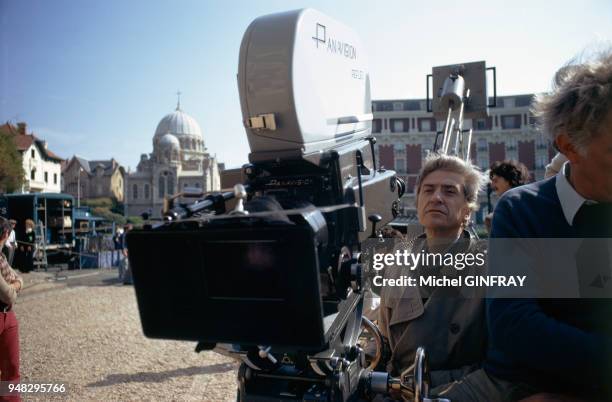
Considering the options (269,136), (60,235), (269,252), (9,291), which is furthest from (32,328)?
(60,235)

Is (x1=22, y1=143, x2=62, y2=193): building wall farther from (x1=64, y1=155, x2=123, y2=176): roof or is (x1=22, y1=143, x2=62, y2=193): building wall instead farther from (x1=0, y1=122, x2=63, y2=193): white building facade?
(x1=64, y1=155, x2=123, y2=176): roof

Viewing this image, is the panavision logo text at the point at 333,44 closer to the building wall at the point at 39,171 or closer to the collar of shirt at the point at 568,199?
the collar of shirt at the point at 568,199

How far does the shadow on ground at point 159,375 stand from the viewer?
18.9ft

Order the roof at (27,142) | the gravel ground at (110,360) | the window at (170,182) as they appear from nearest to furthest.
Answer: the gravel ground at (110,360), the roof at (27,142), the window at (170,182)

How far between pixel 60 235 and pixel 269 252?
2384 cm

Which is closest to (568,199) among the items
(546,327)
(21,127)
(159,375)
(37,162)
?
(546,327)

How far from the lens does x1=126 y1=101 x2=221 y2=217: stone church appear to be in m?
107

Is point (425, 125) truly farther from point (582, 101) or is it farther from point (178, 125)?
point (178, 125)

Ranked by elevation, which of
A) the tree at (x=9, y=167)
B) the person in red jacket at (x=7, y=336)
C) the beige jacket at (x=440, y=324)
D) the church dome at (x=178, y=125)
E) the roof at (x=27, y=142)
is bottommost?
the person in red jacket at (x=7, y=336)

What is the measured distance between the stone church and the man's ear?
10430 cm

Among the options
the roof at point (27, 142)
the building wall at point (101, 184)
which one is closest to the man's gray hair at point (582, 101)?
the roof at point (27, 142)

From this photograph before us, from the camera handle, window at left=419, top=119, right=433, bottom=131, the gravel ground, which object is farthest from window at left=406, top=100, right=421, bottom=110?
the camera handle

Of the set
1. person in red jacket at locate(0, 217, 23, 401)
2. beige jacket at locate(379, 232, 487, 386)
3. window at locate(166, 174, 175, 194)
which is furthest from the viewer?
window at locate(166, 174, 175, 194)

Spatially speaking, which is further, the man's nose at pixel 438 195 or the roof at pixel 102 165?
the roof at pixel 102 165
